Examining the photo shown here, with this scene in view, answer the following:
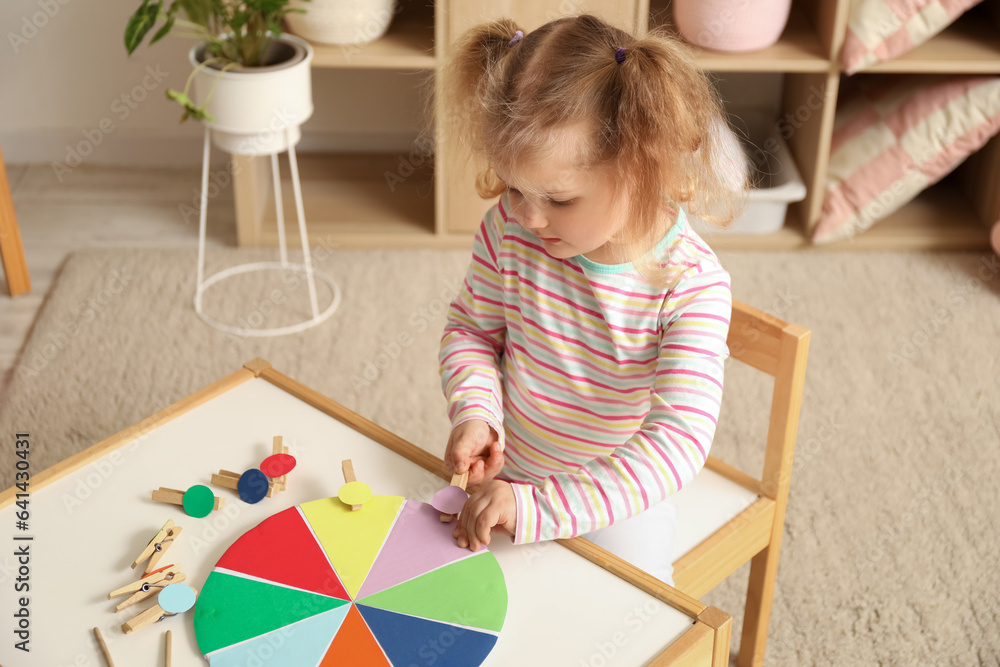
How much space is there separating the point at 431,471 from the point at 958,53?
1701mm

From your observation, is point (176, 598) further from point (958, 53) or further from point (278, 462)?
point (958, 53)

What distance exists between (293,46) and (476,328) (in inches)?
41.0

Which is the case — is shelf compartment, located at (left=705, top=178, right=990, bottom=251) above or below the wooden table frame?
below

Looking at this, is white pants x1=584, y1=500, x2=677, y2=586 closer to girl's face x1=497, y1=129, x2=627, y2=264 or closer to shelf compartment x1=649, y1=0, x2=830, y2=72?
girl's face x1=497, y1=129, x2=627, y2=264

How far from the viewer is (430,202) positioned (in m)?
2.42

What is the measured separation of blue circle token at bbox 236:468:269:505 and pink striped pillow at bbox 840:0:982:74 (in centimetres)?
162

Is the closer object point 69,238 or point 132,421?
point 132,421

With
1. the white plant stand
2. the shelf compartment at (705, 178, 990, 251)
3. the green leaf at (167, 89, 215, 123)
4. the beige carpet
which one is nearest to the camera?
the beige carpet

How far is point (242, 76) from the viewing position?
172cm

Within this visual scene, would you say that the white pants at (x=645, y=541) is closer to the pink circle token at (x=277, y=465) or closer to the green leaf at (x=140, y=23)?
the pink circle token at (x=277, y=465)

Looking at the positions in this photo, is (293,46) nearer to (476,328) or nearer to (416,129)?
(416,129)

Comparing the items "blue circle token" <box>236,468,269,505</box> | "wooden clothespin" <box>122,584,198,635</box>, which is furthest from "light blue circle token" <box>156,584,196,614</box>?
"blue circle token" <box>236,468,269,505</box>

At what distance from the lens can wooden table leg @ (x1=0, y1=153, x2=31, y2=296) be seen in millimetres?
1941

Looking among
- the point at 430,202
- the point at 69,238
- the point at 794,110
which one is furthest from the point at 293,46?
the point at 794,110
